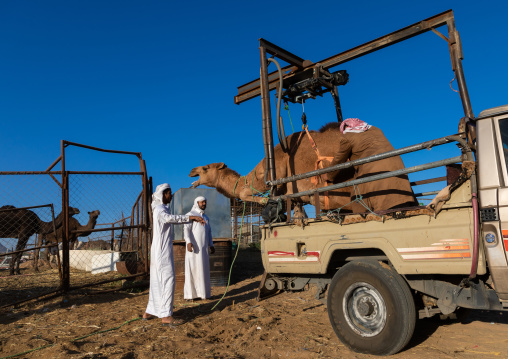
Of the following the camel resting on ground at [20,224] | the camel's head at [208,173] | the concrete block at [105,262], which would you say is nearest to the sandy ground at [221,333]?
the camel's head at [208,173]

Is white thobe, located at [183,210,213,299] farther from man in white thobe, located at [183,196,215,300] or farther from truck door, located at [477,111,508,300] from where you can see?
truck door, located at [477,111,508,300]

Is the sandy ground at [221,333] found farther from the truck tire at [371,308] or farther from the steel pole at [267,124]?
the steel pole at [267,124]

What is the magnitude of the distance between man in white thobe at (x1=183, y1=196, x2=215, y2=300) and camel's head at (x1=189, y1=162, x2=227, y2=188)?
42 centimetres

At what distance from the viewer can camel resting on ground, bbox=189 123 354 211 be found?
19.6ft

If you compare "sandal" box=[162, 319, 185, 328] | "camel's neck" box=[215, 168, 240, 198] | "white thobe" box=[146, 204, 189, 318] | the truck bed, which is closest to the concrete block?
"camel's neck" box=[215, 168, 240, 198]

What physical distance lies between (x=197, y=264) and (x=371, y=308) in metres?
4.85

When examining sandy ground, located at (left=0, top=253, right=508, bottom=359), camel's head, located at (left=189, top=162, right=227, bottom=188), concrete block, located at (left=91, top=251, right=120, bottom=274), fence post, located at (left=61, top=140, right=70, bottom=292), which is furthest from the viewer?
concrete block, located at (left=91, top=251, right=120, bottom=274)

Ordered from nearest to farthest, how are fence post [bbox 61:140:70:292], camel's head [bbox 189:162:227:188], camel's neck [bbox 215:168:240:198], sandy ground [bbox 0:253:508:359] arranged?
sandy ground [bbox 0:253:508:359]
fence post [bbox 61:140:70:292]
camel's neck [bbox 215:168:240:198]
camel's head [bbox 189:162:227:188]

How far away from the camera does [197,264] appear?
8.06m

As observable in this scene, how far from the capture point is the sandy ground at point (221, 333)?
13.3 feet

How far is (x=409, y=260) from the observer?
354 cm

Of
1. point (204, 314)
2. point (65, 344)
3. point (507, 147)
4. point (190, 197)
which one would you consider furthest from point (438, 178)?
point (190, 197)

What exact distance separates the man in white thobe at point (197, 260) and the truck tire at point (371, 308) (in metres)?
4.20

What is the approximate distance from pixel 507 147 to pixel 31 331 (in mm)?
6122
